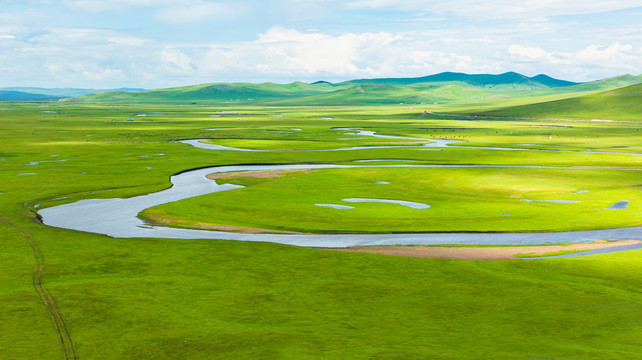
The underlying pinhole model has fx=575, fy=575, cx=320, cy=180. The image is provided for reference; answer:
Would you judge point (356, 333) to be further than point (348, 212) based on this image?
No

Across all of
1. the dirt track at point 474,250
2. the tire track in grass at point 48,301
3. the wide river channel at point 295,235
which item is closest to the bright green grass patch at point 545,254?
the dirt track at point 474,250

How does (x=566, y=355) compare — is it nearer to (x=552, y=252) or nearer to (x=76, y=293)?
(x=552, y=252)

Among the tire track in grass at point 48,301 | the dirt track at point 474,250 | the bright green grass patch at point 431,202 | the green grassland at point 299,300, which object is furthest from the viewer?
the bright green grass patch at point 431,202

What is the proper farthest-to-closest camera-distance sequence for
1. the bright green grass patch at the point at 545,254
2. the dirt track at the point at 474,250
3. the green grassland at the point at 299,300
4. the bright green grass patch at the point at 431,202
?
1. the bright green grass patch at the point at 431,202
2. the dirt track at the point at 474,250
3. the bright green grass patch at the point at 545,254
4. the green grassland at the point at 299,300

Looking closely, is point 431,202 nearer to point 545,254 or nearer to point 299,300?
point 545,254

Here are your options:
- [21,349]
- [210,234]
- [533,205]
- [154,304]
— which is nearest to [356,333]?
[154,304]

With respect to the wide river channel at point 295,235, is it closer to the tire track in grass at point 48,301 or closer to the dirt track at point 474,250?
the dirt track at point 474,250
